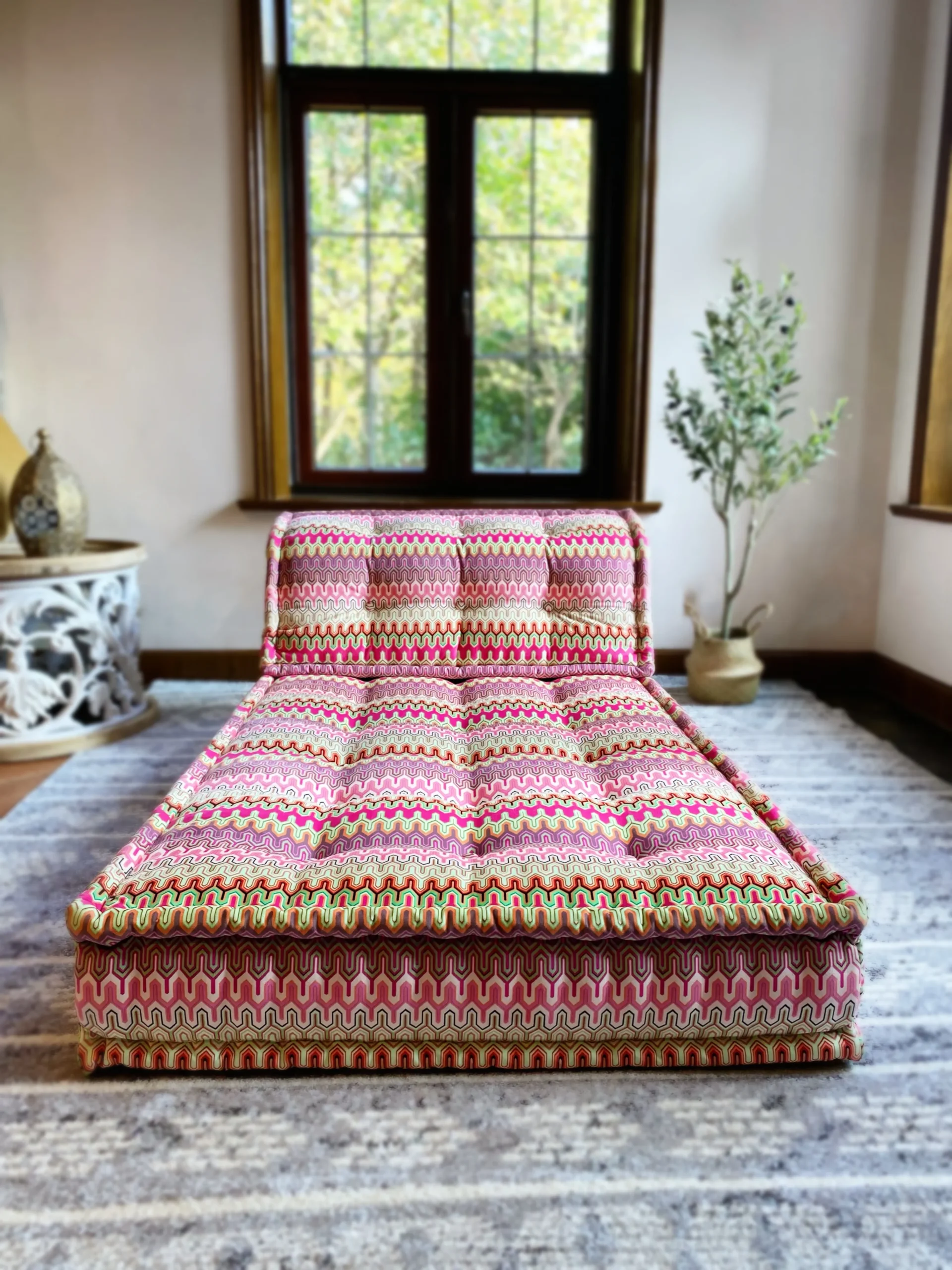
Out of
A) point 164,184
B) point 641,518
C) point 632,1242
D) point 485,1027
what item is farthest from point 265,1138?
point 164,184

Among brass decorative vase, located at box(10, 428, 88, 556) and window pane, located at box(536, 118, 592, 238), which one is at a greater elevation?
window pane, located at box(536, 118, 592, 238)

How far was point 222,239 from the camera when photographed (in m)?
3.52

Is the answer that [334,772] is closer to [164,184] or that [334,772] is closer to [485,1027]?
[485,1027]

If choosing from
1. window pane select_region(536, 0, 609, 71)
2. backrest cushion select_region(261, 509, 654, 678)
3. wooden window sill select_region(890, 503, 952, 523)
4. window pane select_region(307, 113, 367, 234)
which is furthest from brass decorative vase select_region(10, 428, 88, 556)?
wooden window sill select_region(890, 503, 952, 523)

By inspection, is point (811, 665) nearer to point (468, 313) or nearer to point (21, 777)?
point (468, 313)

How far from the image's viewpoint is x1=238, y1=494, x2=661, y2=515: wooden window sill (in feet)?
11.9

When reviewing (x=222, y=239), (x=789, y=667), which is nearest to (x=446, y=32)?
(x=222, y=239)

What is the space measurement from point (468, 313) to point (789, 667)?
1.82 metres

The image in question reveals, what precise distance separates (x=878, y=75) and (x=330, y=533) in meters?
2.61

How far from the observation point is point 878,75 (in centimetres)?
350

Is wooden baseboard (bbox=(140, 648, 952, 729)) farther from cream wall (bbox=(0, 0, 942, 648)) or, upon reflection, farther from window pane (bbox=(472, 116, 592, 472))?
window pane (bbox=(472, 116, 592, 472))

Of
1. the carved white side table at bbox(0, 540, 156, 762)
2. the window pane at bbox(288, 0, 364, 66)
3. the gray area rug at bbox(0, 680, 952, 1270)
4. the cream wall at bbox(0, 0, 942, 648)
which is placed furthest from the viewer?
the window pane at bbox(288, 0, 364, 66)

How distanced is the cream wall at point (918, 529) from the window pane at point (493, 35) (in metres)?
1.39

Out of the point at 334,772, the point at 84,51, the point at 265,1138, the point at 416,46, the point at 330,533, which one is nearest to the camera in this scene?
the point at 265,1138
